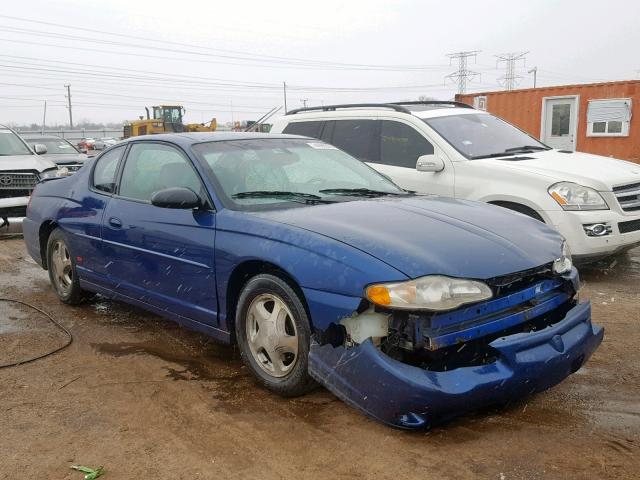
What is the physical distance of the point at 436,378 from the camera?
9.10 ft

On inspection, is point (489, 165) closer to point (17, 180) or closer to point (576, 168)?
point (576, 168)

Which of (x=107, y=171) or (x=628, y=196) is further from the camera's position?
(x=628, y=196)

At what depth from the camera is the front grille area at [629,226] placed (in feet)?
19.3

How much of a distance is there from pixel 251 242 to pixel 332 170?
4.21 ft

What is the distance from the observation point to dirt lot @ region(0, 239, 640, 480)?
2.77 m

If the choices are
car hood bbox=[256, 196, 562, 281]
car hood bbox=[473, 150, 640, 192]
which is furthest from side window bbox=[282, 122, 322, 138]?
car hood bbox=[256, 196, 562, 281]

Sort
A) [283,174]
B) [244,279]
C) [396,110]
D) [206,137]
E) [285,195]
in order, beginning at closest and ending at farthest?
[244,279], [285,195], [283,174], [206,137], [396,110]

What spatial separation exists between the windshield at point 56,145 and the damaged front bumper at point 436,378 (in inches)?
563

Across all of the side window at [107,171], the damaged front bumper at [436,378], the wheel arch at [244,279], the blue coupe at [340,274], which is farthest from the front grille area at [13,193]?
the damaged front bumper at [436,378]

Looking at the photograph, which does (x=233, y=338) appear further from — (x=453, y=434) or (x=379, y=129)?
(x=379, y=129)

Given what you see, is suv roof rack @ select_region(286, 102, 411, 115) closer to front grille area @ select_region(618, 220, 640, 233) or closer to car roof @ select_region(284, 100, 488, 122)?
car roof @ select_region(284, 100, 488, 122)

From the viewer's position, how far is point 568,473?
2654 mm

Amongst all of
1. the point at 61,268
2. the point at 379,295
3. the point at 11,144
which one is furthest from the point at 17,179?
the point at 379,295

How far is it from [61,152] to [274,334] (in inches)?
546
